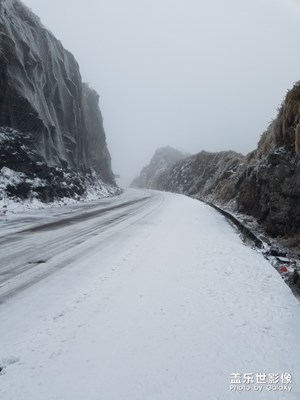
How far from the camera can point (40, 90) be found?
25.6 metres

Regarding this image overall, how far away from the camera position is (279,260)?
773 centimetres

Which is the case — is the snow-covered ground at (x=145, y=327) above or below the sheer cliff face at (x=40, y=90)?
below

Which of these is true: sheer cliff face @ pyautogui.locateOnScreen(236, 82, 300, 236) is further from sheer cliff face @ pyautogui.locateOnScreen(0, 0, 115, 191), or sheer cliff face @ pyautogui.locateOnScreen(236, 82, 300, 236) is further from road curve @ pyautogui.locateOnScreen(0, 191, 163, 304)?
sheer cliff face @ pyautogui.locateOnScreen(0, 0, 115, 191)

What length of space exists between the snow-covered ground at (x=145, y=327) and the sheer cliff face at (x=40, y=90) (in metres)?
15.5

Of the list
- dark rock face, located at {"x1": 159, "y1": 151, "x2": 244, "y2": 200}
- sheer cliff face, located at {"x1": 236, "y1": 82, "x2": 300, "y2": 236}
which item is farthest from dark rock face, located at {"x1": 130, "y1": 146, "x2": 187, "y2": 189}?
sheer cliff face, located at {"x1": 236, "y1": 82, "x2": 300, "y2": 236}

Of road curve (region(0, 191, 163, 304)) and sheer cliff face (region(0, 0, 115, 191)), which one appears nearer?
road curve (region(0, 191, 163, 304))

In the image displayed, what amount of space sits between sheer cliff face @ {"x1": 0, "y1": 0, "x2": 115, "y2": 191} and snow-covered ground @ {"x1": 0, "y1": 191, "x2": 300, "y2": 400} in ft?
50.8

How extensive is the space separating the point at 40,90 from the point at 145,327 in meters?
24.6

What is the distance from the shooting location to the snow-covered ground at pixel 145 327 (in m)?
3.14

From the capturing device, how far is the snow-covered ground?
314 centimetres

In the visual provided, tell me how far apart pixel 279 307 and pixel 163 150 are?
143 metres

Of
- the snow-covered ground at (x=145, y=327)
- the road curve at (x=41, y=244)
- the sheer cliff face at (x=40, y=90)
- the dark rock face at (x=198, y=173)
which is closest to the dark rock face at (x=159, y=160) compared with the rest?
the dark rock face at (x=198, y=173)

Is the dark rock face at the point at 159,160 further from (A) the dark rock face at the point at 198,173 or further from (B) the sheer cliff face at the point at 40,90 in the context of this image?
(B) the sheer cliff face at the point at 40,90

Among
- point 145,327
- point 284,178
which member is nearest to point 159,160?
point 284,178
